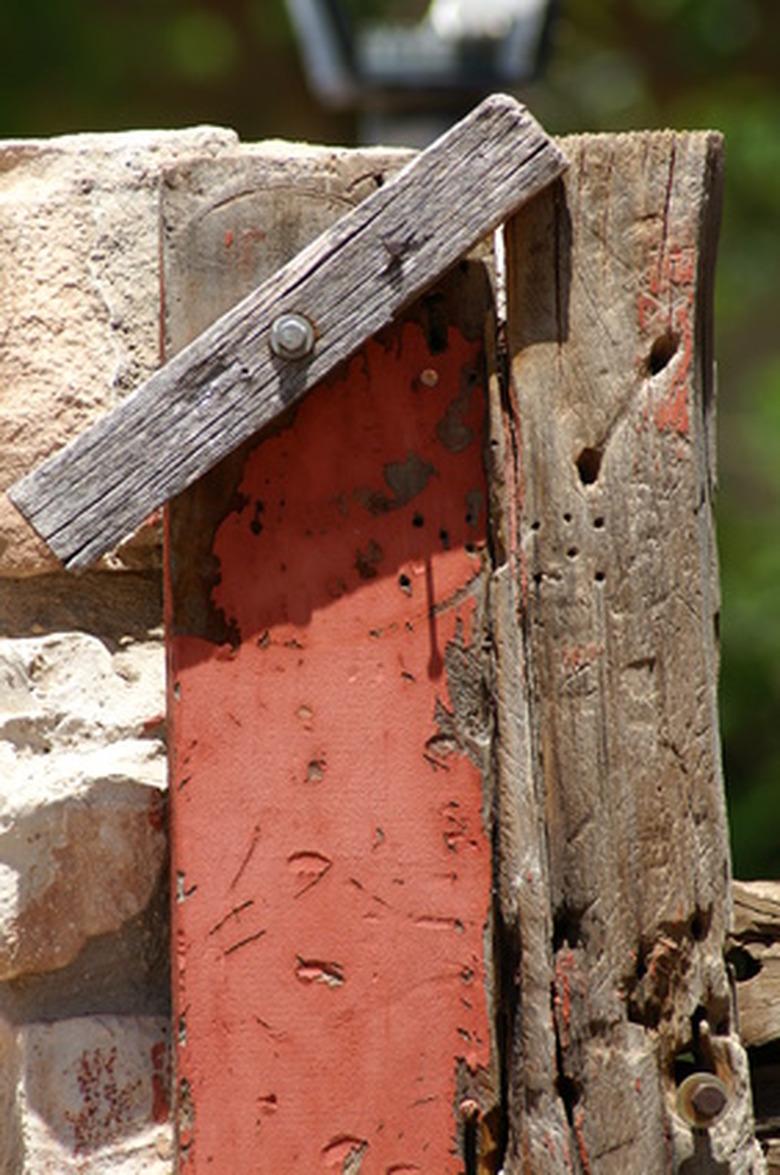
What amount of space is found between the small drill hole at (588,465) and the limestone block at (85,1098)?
607 millimetres

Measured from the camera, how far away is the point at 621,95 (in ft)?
21.8

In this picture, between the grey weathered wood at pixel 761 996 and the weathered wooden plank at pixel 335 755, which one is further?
the grey weathered wood at pixel 761 996

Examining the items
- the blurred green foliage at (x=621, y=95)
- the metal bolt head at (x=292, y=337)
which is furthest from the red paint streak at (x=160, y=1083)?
the blurred green foliage at (x=621, y=95)

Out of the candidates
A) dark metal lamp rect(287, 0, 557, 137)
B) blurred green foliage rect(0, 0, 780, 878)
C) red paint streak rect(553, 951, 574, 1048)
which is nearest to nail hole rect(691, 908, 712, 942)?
red paint streak rect(553, 951, 574, 1048)

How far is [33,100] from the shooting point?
678 centimetres

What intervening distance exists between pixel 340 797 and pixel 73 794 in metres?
0.24

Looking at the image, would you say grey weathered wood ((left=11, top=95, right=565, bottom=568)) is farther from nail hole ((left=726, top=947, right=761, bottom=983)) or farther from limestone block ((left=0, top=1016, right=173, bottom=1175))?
nail hole ((left=726, top=947, right=761, bottom=983))

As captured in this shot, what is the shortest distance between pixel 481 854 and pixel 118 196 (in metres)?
0.67

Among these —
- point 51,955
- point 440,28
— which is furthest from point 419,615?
point 440,28

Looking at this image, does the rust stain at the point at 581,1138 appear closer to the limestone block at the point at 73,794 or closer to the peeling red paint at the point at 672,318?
the limestone block at the point at 73,794

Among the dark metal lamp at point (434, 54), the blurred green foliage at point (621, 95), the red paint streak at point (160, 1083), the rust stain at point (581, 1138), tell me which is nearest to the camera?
the rust stain at point (581, 1138)

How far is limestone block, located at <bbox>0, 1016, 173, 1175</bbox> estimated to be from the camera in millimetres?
1552

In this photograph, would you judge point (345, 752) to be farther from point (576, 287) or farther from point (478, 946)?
point (576, 287)

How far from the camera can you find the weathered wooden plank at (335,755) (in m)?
1.49
